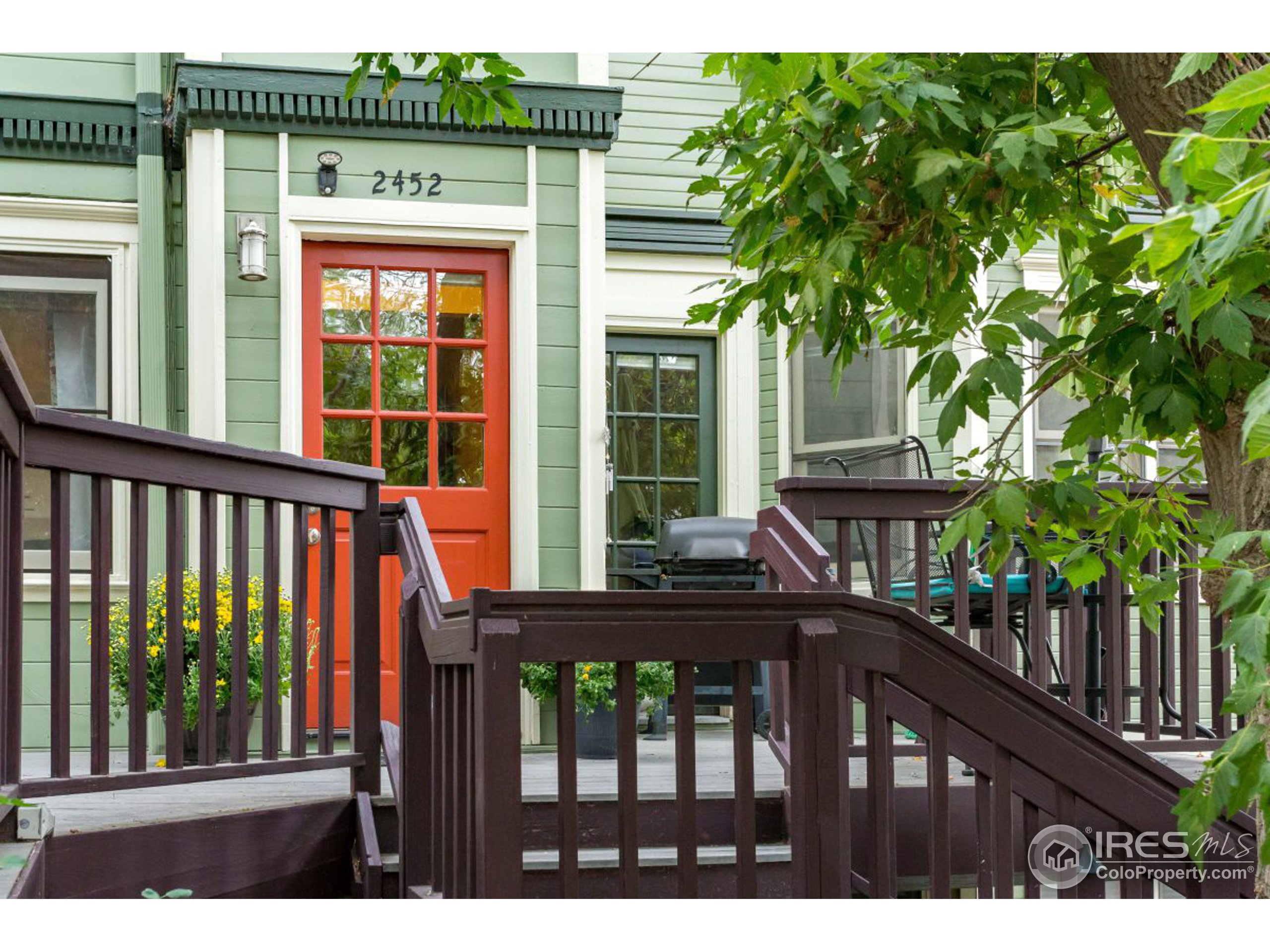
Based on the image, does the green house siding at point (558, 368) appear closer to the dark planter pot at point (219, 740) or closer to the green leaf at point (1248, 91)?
the dark planter pot at point (219, 740)

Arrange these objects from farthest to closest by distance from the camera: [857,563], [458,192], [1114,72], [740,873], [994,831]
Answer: [857,563] → [458,192] → [994,831] → [740,873] → [1114,72]

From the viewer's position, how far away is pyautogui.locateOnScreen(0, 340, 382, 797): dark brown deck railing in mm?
2955

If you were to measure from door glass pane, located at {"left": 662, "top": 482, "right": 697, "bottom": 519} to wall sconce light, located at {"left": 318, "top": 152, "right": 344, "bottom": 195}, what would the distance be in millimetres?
2468

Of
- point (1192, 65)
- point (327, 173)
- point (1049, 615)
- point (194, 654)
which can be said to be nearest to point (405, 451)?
point (327, 173)

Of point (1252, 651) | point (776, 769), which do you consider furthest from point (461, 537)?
point (1252, 651)

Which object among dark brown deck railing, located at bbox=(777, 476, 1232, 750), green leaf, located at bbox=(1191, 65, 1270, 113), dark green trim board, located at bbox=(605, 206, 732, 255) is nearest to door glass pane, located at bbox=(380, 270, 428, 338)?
dark green trim board, located at bbox=(605, 206, 732, 255)

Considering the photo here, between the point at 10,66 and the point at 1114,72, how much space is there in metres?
5.00

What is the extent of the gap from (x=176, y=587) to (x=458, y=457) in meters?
2.35

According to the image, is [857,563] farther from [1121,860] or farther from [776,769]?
[1121,860]

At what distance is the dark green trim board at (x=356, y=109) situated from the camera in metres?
5.37

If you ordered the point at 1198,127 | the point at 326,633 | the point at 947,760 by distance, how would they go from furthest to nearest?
the point at 326,633, the point at 947,760, the point at 1198,127

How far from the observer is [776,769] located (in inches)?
180

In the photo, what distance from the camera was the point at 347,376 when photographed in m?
5.65

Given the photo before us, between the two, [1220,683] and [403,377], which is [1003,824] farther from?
[403,377]
